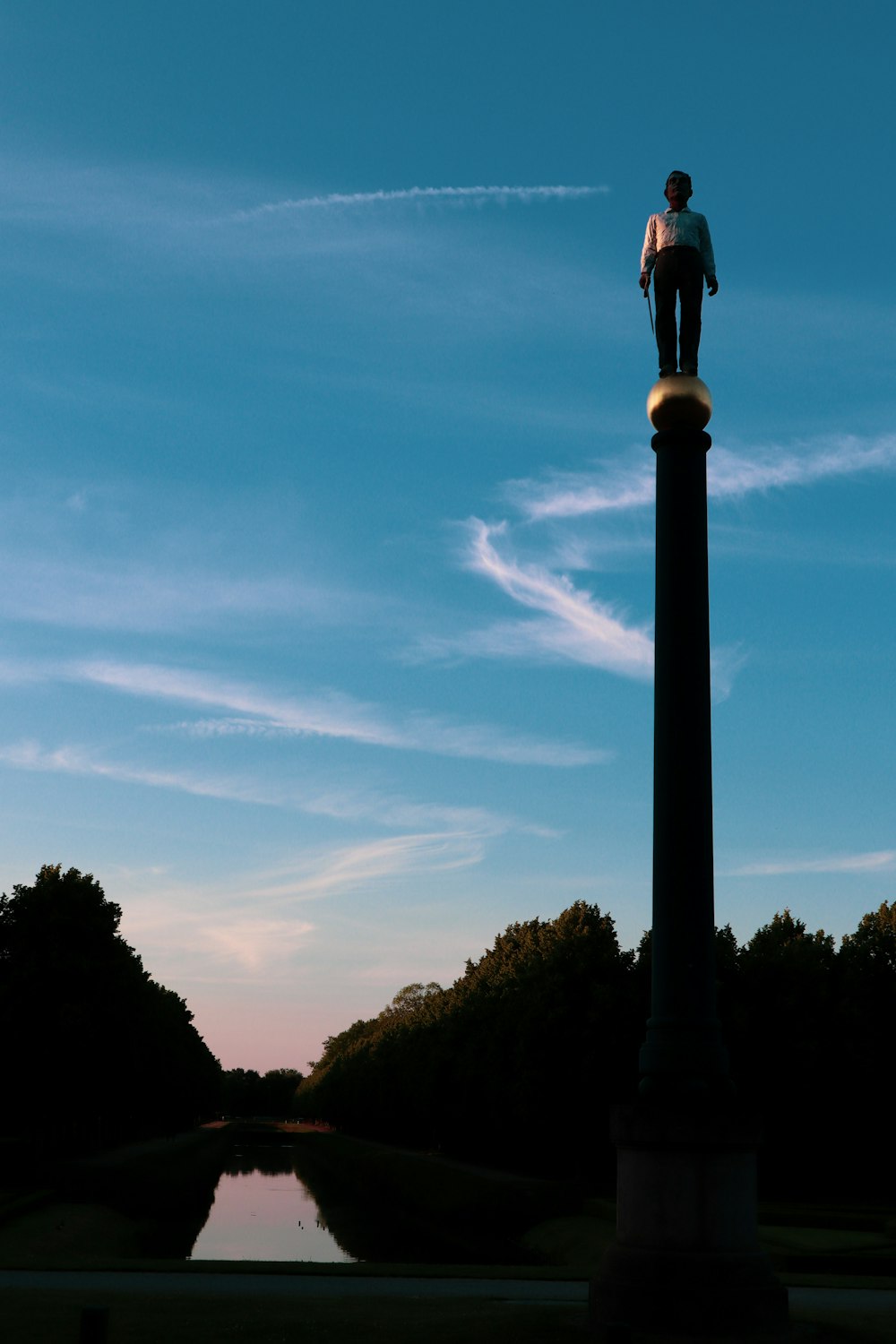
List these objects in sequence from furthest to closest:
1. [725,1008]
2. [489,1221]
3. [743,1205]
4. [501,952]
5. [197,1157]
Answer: [197,1157]
[501,952]
[725,1008]
[489,1221]
[743,1205]

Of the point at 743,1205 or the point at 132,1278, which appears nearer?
the point at 743,1205

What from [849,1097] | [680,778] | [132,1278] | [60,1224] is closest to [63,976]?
[60,1224]

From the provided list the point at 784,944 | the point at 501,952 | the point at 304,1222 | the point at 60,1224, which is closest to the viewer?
the point at 60,1224

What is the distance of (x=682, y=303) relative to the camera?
24.3 meters

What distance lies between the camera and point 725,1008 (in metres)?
59.7

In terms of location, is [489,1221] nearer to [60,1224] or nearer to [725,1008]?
[725,1008]

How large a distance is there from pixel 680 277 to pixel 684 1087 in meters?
13.9

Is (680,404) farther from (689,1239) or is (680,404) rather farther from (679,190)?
(689,1239)

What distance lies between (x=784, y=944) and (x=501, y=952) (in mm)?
34355

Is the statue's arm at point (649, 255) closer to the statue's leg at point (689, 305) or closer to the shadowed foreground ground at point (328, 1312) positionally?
the statue's leg at point (689, 305)

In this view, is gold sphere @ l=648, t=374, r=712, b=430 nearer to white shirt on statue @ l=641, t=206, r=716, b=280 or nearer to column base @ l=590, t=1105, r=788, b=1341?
white shirt on statue @ l=641, t=206, r=716, b=280

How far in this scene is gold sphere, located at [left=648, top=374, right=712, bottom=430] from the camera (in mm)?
23141

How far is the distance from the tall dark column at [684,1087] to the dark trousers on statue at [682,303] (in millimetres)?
1885

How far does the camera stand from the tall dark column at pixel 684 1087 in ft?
61.7
